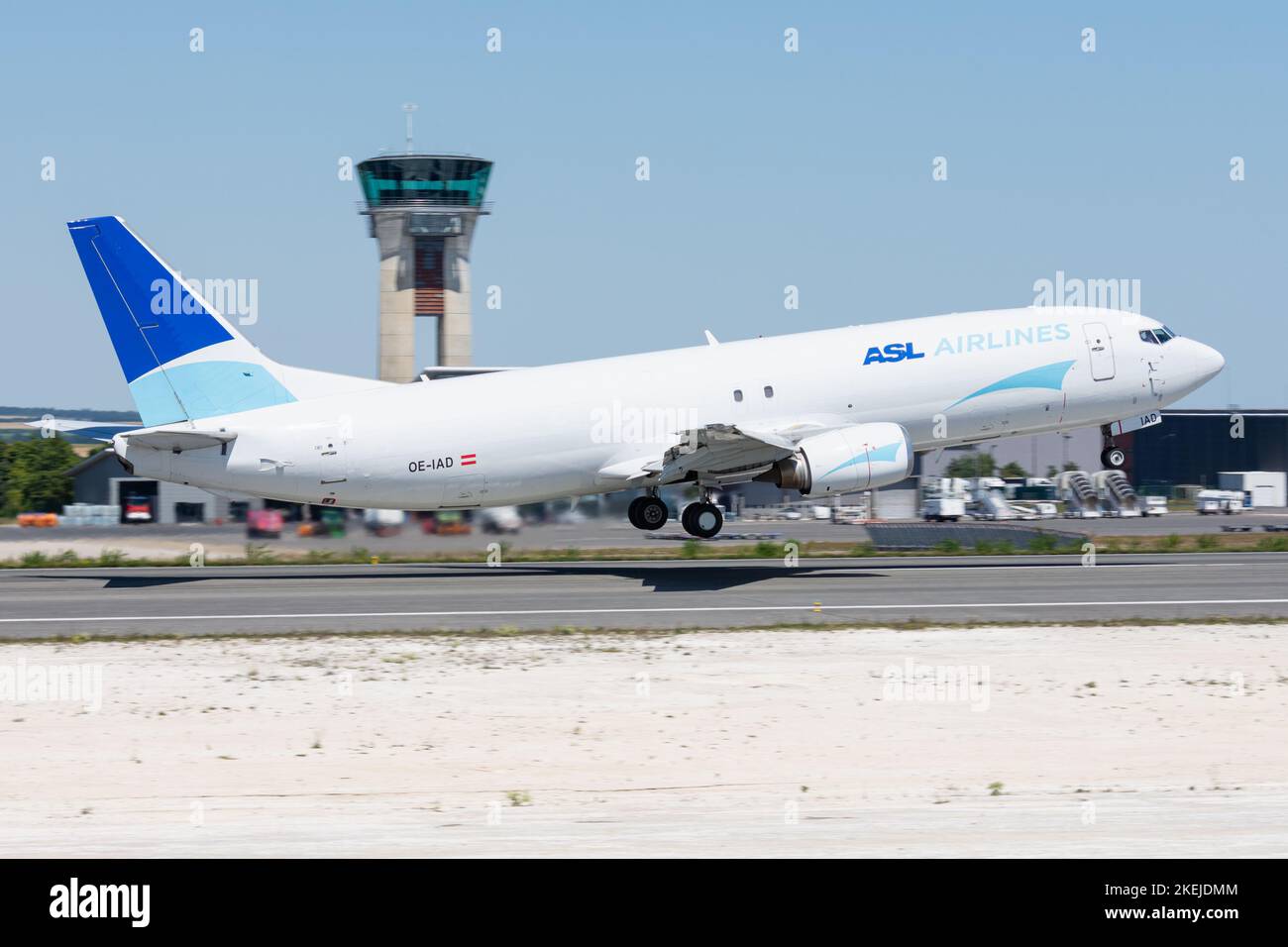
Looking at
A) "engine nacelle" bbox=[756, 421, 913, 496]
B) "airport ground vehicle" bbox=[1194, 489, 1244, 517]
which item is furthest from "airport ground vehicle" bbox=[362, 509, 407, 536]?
"airport ground vehicle" bbox=[1194, 489, 1244, 517]

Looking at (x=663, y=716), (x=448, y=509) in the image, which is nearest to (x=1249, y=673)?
(x=663, y=716)

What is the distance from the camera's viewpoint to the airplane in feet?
110

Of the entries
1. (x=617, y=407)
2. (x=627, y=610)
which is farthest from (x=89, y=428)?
(x=627, y=610)

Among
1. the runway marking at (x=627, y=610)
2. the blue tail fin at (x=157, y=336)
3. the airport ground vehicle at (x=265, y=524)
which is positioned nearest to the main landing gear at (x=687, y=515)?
the runway marking at (x=627, y=610)

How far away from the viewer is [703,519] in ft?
119

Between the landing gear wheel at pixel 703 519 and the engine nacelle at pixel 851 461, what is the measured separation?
9.21 feet

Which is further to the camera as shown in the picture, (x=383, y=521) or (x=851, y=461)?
(x=383, y=521)

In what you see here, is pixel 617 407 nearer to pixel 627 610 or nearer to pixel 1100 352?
pixel 627 610

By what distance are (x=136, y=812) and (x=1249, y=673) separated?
1632 cm

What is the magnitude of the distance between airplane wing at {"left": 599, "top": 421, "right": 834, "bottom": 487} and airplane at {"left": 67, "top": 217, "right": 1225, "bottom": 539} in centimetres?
5

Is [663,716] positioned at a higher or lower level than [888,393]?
lower

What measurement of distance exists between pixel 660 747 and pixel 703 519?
62.3 ft

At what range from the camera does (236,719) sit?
19.0 meters
